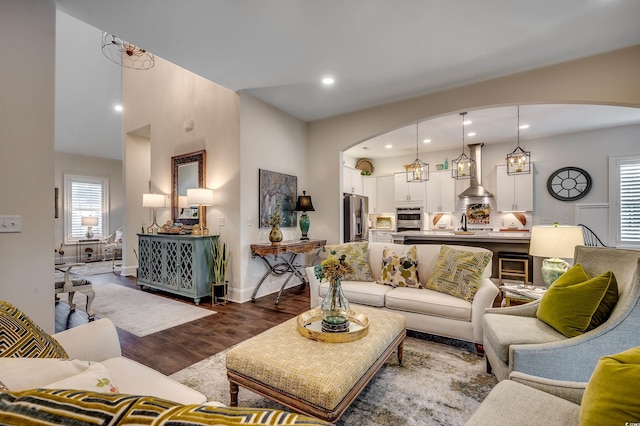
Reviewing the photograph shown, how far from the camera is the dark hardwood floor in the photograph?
2475 millimetres

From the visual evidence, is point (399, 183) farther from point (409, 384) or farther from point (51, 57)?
point (51, 57)

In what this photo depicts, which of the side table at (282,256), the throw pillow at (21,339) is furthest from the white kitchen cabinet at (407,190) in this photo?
the throw pillow at (21,339)

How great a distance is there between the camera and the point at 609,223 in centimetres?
565

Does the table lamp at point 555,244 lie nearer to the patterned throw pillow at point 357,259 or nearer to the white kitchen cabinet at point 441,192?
the patterned throw pillow at point 357,259

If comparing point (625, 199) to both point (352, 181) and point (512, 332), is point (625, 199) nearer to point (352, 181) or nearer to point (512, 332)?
point (352, 181)

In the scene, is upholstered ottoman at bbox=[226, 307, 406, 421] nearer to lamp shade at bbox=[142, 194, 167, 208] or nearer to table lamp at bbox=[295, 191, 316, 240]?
table lamp at bbox=[295, 191, 316, 240]

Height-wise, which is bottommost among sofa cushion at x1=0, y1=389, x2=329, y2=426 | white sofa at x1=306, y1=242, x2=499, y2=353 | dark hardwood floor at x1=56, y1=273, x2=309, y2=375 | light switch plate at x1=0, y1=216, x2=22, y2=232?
dark hardwood floor at x1=56, y1=273, x2=309, y2=375

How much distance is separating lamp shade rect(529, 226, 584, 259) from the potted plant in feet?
12.1

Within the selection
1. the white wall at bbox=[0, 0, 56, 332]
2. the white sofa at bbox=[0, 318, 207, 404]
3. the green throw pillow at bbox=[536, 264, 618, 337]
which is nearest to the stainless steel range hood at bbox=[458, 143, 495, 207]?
the green throw pillow at bbox=[536, 264, 618, 337]

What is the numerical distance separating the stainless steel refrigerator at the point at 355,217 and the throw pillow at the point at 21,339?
5.28m

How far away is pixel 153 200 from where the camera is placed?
4.89 m

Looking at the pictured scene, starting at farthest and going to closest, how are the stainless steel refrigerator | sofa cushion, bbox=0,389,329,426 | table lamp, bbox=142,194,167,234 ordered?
the stainless steel refrigerator
table lamp, bbox=142,194,167,234
sofa cushion, bbox=0,389,329,426

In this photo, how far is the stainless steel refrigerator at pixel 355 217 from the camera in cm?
644

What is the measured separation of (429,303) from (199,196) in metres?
3.34
